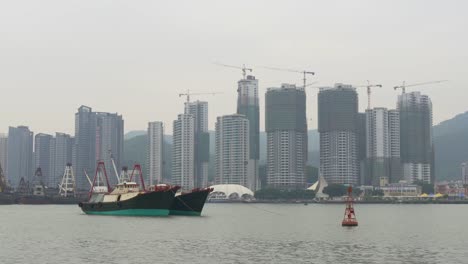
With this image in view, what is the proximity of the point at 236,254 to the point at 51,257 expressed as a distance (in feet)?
55.6

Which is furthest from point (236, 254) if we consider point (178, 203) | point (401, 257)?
point (178, 203)

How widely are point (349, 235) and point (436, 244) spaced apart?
13519 millimetres

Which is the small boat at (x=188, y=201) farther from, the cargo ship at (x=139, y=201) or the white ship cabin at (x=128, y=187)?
the white ship cabin at (x=128, y=187)

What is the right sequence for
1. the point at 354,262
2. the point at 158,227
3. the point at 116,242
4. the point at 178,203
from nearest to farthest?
the point at 354,262
the point at 116,242
the point at 158,227
the point at 178,203

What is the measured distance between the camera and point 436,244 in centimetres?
7562

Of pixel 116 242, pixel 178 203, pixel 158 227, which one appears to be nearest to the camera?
pixel 116 242

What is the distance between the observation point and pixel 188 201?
130 meters

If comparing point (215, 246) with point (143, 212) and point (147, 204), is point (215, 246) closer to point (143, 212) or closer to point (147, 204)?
point (147, 204)

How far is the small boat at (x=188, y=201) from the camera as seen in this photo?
422 ft

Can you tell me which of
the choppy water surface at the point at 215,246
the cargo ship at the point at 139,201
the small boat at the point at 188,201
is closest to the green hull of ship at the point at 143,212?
the cargo ship at the point at 139,201

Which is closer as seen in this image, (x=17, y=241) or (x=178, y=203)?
(x=17, y=241)

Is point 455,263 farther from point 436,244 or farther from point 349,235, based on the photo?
point 349,235

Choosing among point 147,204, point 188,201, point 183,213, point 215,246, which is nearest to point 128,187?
point 147,204

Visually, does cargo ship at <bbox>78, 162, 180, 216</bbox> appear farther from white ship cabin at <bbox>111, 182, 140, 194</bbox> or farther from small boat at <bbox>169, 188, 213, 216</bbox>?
small boat at <bbox>169, 188, 213, 216</bbox>
